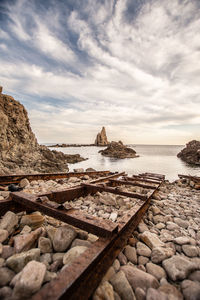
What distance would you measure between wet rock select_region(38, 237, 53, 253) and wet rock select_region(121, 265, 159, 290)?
0.66 metres

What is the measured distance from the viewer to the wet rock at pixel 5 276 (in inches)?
34.9

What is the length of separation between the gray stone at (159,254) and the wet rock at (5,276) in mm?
1204

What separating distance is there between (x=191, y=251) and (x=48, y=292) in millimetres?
1516

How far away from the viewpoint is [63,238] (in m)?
1.34

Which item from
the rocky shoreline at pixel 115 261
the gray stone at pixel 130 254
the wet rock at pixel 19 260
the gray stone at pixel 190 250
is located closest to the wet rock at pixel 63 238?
the rocky shoreline at pixel 115 261

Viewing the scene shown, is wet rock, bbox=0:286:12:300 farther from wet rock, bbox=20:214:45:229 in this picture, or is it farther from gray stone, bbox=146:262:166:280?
gray stone, bbox=146:262:166:280

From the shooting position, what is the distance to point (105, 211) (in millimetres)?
2430

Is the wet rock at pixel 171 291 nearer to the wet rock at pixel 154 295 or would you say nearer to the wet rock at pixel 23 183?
the wet rock at pixel 154 295

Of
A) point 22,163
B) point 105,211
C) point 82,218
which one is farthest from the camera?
point 22,163

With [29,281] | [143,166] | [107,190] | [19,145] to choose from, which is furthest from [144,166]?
[29,281]

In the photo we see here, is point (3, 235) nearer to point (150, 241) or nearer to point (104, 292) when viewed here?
point (104, 292)

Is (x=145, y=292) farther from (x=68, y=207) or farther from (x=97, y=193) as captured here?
(x=97, y=193)

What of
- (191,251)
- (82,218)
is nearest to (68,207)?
(82,218)

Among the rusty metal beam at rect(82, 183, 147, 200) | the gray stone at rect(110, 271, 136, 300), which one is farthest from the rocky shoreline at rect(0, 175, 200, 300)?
the rusty metal beam at rect(82, 183, 147, 200)
